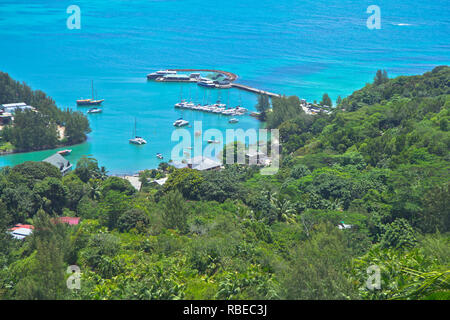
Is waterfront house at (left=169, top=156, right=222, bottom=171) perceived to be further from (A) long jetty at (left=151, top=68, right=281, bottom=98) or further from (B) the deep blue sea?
(A) long jetty at (left=151, top=68, right=281, bottom=98)

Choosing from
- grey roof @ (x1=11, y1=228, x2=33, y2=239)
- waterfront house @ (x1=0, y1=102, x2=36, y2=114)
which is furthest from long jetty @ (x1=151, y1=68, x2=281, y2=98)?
grey roof @ (x1=11, y1=228, x2=33, y2=239)

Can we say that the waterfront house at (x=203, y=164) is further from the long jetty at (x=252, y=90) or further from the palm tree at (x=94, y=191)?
the long jetty at (x=252, y=90)

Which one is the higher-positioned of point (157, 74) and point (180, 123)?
point (157, 74)

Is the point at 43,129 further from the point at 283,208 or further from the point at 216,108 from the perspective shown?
the point at 283,208

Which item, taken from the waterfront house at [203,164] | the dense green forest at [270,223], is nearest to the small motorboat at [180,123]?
the dense green forest at [270,223]

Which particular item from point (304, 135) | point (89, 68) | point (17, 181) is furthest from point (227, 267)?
point (89, 68)

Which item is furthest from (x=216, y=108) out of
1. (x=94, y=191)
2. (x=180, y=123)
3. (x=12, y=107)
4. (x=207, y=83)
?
(x=94, y=191)
